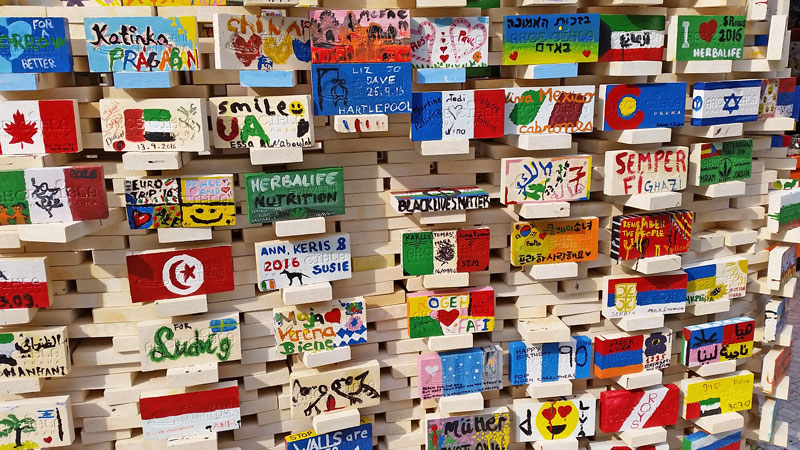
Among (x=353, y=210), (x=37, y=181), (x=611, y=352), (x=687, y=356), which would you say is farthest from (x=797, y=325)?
(x=37, y=181)

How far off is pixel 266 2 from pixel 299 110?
38 cm

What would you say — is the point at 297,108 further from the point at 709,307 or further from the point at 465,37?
the point at 709,307

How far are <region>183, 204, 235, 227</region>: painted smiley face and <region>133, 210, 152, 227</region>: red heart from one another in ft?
0.42

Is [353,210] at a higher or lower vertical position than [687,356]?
higher

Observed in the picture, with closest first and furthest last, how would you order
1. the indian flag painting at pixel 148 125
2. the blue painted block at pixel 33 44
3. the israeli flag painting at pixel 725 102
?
the blue painted block at pixel 33 44
the indian flag painting at pixel 148 125
the israeli flag painting at pixel 725 102

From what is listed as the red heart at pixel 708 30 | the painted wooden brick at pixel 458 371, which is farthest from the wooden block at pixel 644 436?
the red heart at pixel 708 30

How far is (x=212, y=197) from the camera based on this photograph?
89.1 inches

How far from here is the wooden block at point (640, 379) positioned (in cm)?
277

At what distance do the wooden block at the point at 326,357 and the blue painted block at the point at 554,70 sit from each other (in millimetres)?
1324

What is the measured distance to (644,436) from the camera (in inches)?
111

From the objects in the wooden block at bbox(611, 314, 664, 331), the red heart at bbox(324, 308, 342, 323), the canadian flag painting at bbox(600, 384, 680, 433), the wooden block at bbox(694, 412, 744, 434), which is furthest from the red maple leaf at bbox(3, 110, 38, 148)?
the wooden block at bbox(694, 412, 744, 434)

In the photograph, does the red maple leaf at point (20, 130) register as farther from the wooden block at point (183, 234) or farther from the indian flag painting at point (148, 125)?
the wooden block at point (183, 234)

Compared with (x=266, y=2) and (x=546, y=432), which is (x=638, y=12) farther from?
(x=546, y=432)

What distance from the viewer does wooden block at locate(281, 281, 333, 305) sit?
2.37m
